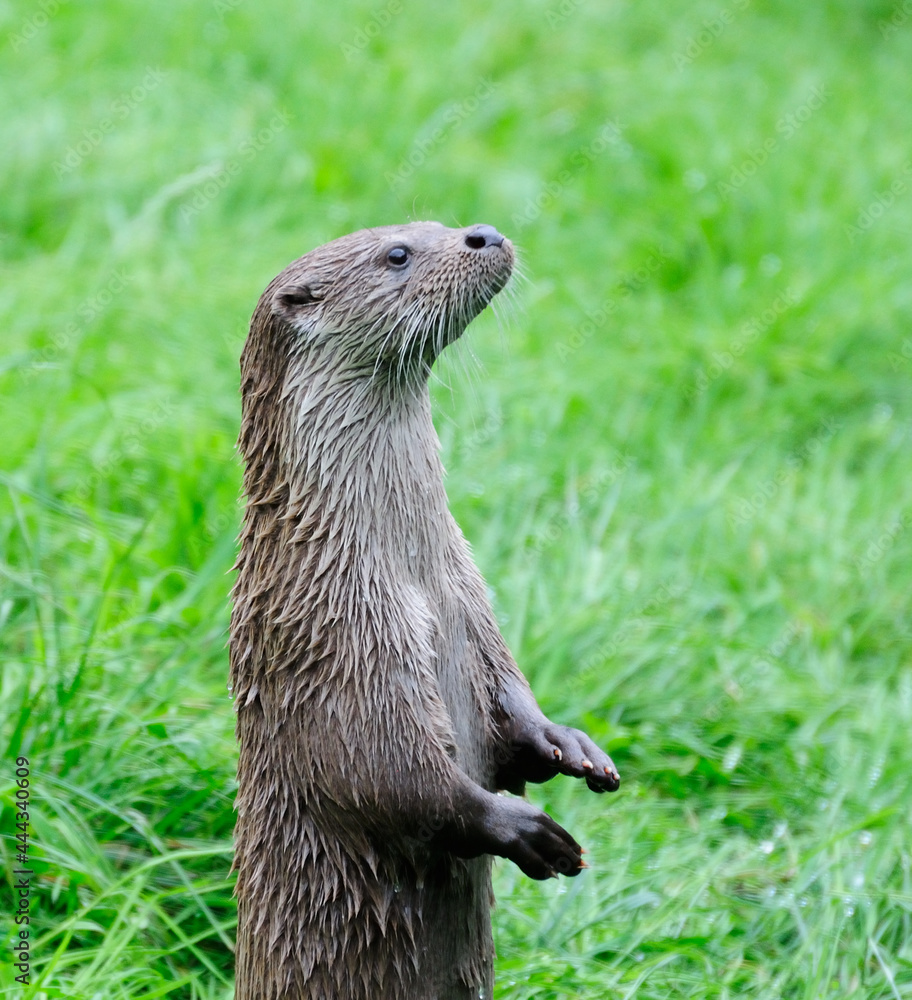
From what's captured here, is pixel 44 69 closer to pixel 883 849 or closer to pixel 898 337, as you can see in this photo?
pixel 898 337

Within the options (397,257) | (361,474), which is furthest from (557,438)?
(361,474)

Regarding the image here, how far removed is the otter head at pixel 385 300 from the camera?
253 cm

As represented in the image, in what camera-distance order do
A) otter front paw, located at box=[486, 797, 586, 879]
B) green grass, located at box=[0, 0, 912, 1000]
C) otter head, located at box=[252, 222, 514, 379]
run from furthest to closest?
green grass, located at box=[0, 0, 912, 1000], otter head, located at box=[252, 222, 514, 379], otter front paw, located at box=[486, 797, 586, 879]

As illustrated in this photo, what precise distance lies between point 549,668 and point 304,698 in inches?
73.9

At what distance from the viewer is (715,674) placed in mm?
4418

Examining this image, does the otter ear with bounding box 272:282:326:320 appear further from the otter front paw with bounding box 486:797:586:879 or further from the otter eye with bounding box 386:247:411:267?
the otter front paw with bounding box 486:797:586:879

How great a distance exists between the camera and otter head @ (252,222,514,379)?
2.53 m

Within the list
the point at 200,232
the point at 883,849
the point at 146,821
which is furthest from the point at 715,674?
the point at 200,232

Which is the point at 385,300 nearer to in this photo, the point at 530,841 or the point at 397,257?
the point at 397,257

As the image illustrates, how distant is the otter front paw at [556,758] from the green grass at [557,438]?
69cm

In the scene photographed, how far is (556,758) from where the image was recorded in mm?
2619

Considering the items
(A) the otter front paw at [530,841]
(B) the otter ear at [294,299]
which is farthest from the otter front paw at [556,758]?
(B) the otter ear at [294,299]

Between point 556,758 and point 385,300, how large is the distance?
918mm

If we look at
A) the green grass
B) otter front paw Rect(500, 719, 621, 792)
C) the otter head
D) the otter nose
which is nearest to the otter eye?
the otter head
